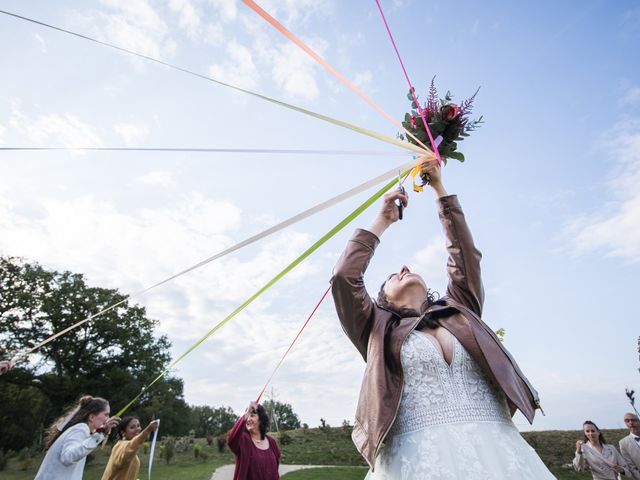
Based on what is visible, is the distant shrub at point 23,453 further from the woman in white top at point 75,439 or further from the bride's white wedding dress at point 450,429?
the bride's white wedding dress at point 450,429

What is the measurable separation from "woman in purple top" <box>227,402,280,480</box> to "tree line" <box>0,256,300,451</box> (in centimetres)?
1920

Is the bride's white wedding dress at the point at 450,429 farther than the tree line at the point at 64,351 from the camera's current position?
No

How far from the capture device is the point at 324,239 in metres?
2.48

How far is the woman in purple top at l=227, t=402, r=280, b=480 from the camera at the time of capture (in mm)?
4766

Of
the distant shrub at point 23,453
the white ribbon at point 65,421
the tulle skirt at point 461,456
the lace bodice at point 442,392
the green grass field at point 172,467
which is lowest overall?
the tulle skirt at point 461,456

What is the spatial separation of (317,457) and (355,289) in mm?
15116

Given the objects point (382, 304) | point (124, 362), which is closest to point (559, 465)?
point (382, 304)

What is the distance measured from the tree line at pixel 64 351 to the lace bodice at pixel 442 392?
23160 mm

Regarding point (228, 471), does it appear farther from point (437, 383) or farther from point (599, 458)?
point (437, 383)

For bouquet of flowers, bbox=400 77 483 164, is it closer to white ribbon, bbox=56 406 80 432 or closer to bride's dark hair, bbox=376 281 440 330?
bride's dark hair, bbox=376 281 440 330

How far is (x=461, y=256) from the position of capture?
7.93 feet

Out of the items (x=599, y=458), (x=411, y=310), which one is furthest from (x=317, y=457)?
(x=411, y=310)

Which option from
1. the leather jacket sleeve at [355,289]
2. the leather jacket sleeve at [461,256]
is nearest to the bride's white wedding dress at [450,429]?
the leather jacket sleeve at [355,289]

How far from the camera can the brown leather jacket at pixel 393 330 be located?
6.28 ft
